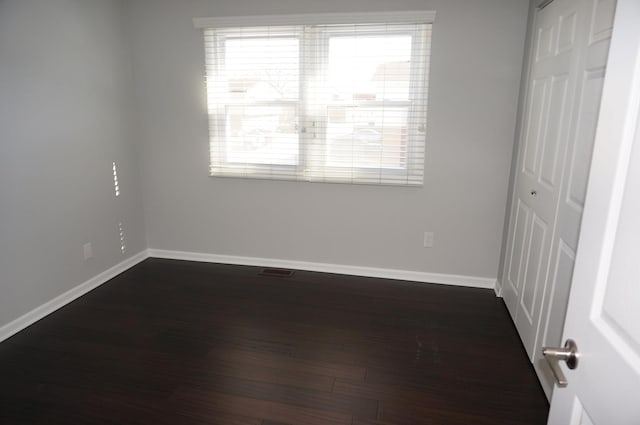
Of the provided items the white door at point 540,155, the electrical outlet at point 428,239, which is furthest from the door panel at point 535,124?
the electrical outlet at point 428,239

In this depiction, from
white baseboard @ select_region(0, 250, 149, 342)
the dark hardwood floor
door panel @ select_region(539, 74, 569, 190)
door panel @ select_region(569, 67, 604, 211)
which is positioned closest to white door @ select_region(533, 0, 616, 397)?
door panel @ select_region(569, 67, 604, 211)

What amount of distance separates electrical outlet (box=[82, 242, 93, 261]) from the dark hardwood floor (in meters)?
0.30

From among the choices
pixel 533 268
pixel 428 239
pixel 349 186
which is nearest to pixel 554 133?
pixel 533 268

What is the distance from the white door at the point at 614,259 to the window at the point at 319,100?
99.1 inches

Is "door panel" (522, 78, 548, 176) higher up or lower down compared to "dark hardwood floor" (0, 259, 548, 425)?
higher up

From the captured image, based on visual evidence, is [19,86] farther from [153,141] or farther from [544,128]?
[544,128]

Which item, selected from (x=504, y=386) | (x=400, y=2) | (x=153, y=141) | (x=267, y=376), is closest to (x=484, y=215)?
Answer: (x=504, y=386)

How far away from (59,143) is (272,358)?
220 cm

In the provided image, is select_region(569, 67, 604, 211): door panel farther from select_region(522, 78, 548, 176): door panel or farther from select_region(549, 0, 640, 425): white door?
select_region(549, 0, 640, 425): white door

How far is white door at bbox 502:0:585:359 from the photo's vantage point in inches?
82.7

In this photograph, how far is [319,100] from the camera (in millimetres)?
3398

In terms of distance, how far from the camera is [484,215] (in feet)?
10.9

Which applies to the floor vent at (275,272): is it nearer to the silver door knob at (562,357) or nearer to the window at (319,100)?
the window at (319,100)

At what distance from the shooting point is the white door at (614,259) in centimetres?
71
